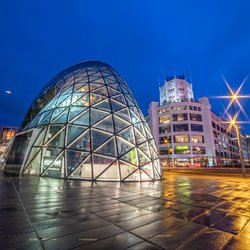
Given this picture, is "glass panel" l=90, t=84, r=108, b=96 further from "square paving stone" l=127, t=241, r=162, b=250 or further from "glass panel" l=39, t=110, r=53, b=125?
"square paving stone" l=127, t=241, r=162, b=250

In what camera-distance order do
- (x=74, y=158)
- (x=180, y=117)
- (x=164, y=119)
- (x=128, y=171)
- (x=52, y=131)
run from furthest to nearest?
(x=164, y=119) < (x=180, y=117) < (x=52, y=131) < (x=128, y=171) < (x=74, y=158)

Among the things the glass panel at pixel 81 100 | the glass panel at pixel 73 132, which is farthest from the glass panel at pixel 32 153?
the glass panel at pixel 81 100

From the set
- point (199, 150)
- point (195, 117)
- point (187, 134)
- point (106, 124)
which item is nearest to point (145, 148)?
point (106, 124)

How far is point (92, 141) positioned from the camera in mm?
14500

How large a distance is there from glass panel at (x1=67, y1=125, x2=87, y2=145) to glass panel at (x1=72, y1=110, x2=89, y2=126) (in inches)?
19.7

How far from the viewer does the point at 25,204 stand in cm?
591

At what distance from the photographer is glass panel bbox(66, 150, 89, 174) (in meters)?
13.9

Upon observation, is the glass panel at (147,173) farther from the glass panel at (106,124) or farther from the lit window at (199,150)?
the lit window at (199,150)

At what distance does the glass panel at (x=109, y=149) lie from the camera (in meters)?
14.2

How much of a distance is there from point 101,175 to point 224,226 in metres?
10.4

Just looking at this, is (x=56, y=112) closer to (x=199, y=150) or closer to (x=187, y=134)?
(x=187, y=134)

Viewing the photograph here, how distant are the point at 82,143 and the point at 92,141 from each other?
3.23 feet

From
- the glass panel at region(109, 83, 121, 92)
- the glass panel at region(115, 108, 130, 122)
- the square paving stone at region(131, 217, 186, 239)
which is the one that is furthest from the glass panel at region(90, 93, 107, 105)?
the square paving stone at region(131, 217, 186, 239)

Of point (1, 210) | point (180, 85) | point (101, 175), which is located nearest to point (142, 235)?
point (1, 210)
